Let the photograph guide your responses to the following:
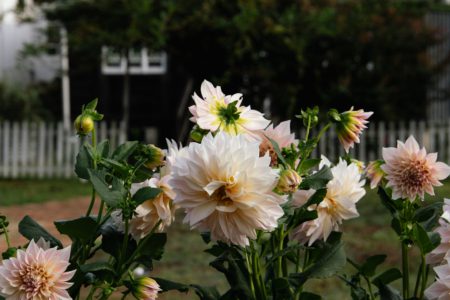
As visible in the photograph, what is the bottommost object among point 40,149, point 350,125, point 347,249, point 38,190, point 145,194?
point 38,190

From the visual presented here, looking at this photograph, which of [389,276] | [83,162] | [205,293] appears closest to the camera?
[83,162]

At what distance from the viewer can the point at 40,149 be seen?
1319 centimetres

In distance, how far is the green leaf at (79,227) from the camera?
1.35 m

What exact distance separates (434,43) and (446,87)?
4.51 ft

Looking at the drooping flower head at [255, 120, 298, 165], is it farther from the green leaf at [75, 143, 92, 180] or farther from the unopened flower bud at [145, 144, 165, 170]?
the green leaf at [75, 143, 92, 180]

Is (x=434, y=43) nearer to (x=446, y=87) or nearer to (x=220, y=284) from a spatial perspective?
(x=446, y=87)

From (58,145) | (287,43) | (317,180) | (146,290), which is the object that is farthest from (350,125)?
(58,145)

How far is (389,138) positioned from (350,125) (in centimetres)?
1124

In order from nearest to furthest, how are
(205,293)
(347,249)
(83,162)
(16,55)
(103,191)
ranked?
(103,191), (83,162), (205,293), (347,249), (16,55)

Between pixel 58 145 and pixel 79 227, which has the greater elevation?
pixel 79 227

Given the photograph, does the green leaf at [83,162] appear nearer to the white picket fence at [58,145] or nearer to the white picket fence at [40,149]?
the white picket fence at [58,145]

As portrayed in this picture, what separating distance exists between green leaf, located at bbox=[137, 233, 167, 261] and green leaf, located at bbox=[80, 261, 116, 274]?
0.18ft

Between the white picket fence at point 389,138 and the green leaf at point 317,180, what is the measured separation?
11.0 metres

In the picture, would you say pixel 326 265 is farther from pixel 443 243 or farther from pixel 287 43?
pixel 287 43
